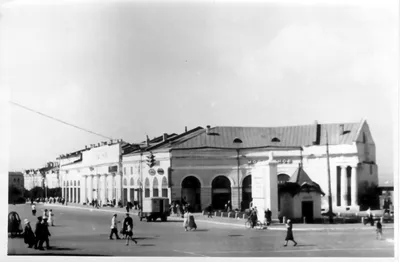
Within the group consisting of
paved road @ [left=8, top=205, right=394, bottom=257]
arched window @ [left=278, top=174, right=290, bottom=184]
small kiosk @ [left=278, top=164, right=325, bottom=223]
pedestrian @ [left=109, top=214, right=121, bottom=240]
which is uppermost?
arched window @ [left=278, top=174, right=290, bottom=184]

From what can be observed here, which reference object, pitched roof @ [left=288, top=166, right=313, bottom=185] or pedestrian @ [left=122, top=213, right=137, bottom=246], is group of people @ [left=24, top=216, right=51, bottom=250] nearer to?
pedestrian @ [left=122, top=213, right=137, bottom=246]

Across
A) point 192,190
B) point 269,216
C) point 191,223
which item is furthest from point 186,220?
point 269,216

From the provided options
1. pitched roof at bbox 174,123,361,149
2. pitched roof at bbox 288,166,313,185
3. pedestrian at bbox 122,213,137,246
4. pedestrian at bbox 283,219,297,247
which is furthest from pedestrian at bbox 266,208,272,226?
pedestrian at bbox 122,213,137,246

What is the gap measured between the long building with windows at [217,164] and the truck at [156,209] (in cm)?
12

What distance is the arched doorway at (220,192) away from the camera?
13023mm

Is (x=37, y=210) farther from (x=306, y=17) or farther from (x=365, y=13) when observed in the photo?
(x=365, y=13)

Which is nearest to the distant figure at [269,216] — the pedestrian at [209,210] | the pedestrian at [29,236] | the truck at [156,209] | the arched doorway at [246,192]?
the arched doorway at [246,192]

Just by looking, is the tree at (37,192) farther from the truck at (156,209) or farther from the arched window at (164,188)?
the arched window at (164,188)

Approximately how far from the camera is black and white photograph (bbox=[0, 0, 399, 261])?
12297mm

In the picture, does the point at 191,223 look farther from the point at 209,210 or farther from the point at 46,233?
the point at 46,233

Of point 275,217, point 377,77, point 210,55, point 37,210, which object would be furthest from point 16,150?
point 377,77

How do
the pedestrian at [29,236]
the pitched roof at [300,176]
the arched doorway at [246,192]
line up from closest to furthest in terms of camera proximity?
the pedestrian at [29,236]
the pitched roof at [300,176]
the arched doorway at [246,192]

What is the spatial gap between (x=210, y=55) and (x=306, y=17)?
1.66m

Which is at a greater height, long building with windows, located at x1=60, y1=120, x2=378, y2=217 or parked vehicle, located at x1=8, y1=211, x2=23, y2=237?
long building with windows, located at x1=60, y1=120, x2=378, y2=217
